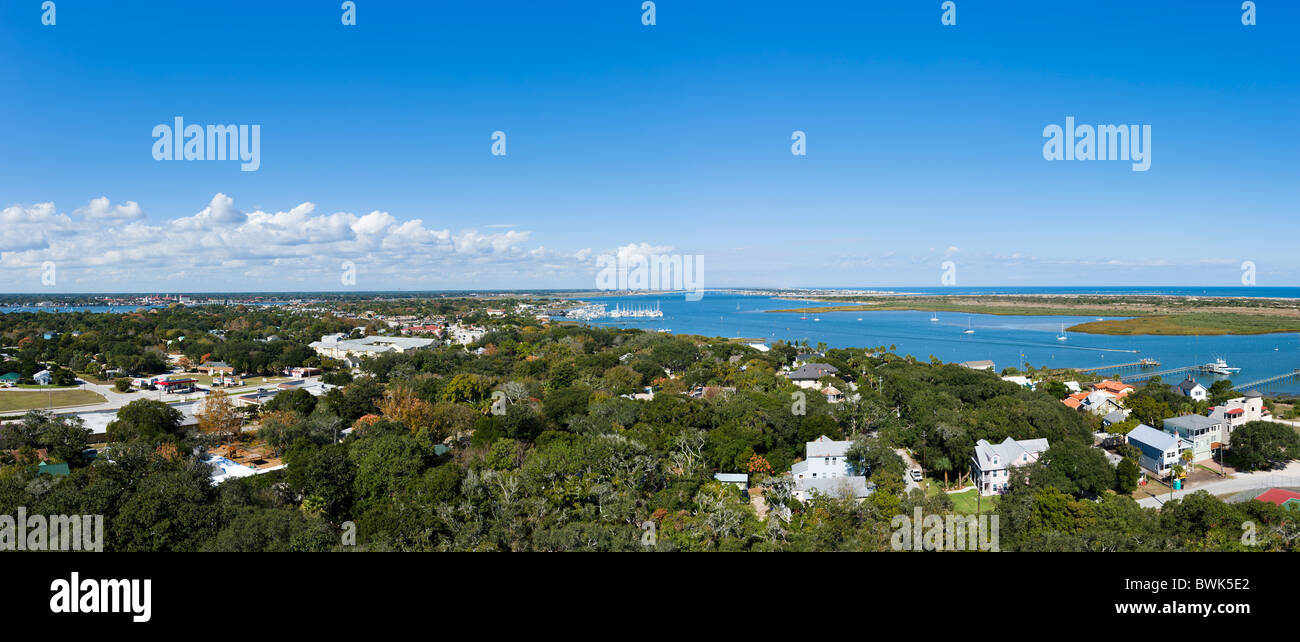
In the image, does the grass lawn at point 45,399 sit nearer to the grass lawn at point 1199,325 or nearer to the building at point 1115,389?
the building at point 1115,389

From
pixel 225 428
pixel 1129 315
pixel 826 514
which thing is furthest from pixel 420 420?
pixel 1129 315

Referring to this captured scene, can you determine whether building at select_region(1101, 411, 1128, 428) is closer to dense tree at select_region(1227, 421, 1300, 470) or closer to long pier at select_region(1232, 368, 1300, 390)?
dense tree at select_region(1227, 421, 1300, 470)

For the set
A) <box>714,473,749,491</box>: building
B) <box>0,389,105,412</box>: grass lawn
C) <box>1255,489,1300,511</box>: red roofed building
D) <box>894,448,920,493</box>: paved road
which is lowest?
<box>894,448,920,493</box>: paved road

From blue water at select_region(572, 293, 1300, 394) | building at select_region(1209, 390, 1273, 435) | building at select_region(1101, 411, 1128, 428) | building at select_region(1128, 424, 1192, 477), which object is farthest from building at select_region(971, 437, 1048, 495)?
blue water at select_region(572, 293, 1300, 394)

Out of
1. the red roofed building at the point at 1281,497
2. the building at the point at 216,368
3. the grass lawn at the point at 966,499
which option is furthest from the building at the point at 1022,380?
the building at the point at 216,368
